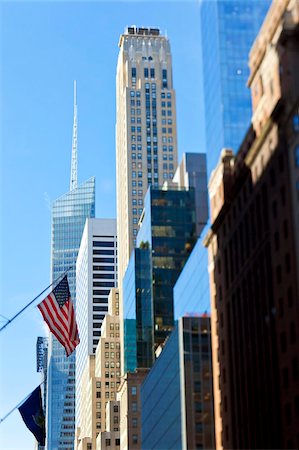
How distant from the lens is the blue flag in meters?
82.6

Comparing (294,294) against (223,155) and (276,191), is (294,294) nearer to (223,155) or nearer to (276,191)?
(276,191)

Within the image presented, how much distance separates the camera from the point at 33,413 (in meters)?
83.1

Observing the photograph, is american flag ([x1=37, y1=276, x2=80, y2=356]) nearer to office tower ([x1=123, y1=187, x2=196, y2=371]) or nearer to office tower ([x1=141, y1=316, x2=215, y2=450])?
office tower ([x1=141, y1=316, x2=215, y2=450])

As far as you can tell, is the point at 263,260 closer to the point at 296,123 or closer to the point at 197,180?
the point at 296,123

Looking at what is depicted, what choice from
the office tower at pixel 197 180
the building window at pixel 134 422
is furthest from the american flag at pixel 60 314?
the building window at pixel 134 422

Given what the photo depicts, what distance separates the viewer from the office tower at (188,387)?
10619 centimetres

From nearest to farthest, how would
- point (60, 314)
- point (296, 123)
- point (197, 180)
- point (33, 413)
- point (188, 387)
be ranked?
1. point (296, 123)
2. point (60, 314)
3. point (33, 413)
4. point (188, 387)
5. point (197, 180)

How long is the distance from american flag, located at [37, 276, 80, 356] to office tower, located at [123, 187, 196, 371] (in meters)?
40.5

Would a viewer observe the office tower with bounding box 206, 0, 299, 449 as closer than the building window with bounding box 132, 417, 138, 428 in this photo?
Yes

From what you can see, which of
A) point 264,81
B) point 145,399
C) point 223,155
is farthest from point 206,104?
point 145,399

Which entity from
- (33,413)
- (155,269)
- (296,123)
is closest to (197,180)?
(155,269)

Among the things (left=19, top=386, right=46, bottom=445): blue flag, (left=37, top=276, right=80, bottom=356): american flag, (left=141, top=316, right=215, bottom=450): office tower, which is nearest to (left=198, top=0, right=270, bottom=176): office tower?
(left=141, top=316, right=215, bottom=450): office tower

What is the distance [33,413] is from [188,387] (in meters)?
30.1

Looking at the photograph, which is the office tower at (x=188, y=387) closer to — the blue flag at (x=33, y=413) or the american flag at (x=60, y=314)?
the blue flag at (x=33, y=413)
